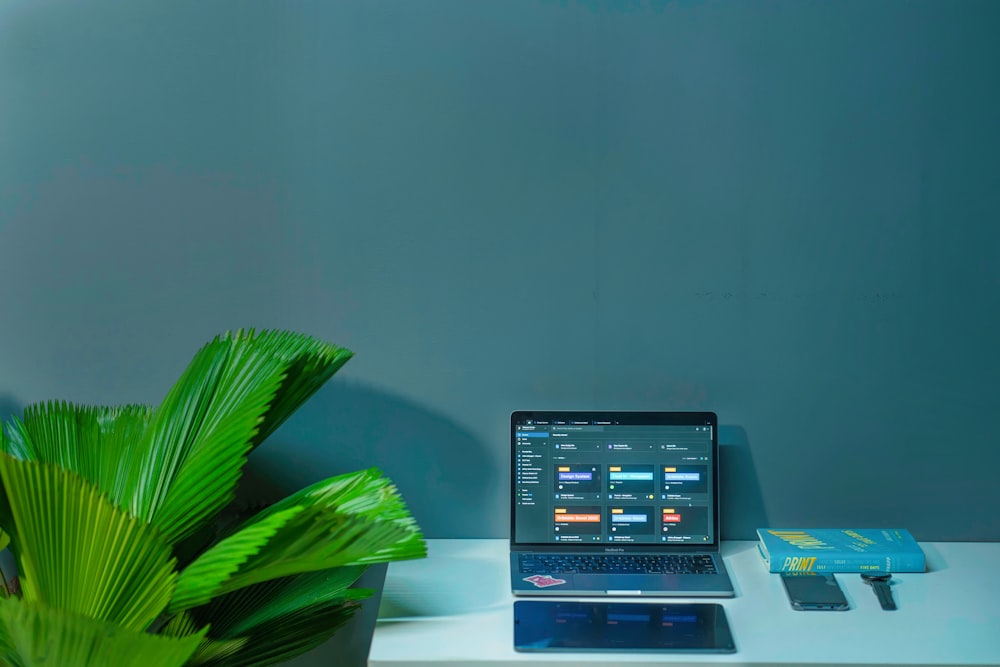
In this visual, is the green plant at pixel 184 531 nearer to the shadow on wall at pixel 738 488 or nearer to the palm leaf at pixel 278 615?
the palm leaf at pixel 278 615

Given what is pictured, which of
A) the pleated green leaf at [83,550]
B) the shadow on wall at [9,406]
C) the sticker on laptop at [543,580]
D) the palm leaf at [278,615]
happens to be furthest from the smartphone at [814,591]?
the shadow on wall at [9,406]

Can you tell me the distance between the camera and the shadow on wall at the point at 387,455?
1.70 m

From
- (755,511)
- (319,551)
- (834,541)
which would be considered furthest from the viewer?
(755,511)

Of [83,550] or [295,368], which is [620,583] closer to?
[295,368]

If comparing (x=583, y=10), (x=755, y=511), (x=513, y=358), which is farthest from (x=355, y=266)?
(x=755, y=511)

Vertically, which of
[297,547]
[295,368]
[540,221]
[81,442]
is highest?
[540,221]

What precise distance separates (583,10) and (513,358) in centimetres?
67

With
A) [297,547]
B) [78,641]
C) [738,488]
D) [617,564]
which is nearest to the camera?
[78,641]

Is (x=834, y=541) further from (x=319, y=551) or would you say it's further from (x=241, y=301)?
(x=241, y=301)

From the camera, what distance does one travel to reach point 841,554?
1.52 m

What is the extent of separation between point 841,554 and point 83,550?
1.22 meters

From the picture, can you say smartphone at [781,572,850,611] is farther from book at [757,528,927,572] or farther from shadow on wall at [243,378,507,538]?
shadow on wall at [243,378,507,538]

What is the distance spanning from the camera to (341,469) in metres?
1.72

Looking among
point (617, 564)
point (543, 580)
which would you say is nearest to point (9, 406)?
point (543, 580)
